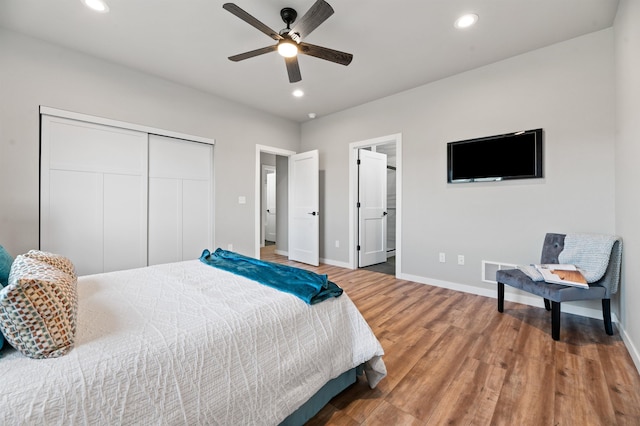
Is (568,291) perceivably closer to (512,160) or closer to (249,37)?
(512,160)

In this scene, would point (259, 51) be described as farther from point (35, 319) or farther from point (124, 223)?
point (124, 223)

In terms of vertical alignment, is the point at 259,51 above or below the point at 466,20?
below

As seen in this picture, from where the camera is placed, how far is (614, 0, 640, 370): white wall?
1799 millimetres

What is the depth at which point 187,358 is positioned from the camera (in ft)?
3.14

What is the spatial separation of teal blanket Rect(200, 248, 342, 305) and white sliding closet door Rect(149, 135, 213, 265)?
1.65m

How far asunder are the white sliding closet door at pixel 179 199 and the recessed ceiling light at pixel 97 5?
4.65 feet

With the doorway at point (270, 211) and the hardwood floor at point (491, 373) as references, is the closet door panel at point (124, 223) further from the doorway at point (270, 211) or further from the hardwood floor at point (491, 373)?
the doorway at point (270, 211)

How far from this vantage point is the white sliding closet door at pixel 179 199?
3.46m

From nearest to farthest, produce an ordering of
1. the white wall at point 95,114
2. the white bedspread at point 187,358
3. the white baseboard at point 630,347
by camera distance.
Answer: the white bedspread at point 187,358 < the white baseboard at point 630,347 < the white wall at point 95,114

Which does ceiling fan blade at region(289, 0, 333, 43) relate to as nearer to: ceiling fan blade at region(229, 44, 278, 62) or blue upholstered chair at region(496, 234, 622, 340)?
ceiling fan blade at region(229, 44, 278, 62)

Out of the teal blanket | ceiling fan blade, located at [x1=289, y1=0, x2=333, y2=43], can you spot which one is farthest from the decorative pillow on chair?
ceiling fan blade, located at [x1=289, y1=0, x2=333, y2=43]

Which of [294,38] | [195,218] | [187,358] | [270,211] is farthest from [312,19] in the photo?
[270,211]

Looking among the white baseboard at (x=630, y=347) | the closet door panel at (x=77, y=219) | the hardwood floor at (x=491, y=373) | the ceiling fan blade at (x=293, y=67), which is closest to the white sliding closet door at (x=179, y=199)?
the closet door panel at (x=77, y=219)

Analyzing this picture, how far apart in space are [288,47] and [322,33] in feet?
1.77
